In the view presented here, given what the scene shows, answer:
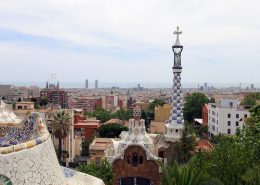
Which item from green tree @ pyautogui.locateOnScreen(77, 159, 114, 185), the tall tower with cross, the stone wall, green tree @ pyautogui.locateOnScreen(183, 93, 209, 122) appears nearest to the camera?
green tree @ pyautogui.locateOnScreen(77, 159, 114, 185)

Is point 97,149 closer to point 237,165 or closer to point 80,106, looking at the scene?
point 237,165

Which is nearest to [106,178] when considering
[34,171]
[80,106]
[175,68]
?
[175,68]

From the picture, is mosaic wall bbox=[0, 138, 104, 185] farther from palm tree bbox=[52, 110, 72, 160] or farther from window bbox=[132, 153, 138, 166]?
palm tree bbox=[52, 110, 72, 160]

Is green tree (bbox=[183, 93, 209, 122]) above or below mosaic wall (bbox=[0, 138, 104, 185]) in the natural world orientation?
below

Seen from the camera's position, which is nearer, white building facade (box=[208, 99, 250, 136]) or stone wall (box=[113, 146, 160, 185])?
stone wall (box=[113, 146, 160, 185])

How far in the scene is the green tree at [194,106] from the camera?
64.9 metres

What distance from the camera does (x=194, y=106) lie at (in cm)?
6556

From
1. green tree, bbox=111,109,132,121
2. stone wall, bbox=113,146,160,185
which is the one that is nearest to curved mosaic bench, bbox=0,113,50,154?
stone wall, bbox=113,146,160,185

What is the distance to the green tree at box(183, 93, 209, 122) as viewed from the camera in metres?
64.9

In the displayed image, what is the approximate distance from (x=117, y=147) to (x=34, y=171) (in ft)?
53.7

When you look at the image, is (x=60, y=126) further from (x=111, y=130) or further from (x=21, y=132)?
(x=21, y=132)

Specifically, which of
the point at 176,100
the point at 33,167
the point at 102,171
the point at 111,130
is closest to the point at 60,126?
the point at 176,100

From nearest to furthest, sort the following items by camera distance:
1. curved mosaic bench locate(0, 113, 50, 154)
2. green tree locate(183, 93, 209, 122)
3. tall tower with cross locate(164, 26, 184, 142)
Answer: curved mosaic bench locate(0, 113, 50, 154), tall tower with cross locate(164, 26, 184, 142), green tree locate(183, 93, 209, 122)

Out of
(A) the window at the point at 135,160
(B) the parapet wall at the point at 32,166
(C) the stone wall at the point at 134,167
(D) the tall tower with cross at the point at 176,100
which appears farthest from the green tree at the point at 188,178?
(D) the tall tower with cross at the point at 176,100
